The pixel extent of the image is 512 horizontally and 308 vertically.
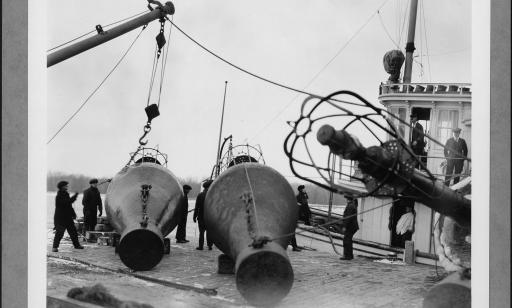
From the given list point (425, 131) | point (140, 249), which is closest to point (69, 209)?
point (140, 249)

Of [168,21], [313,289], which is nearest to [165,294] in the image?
[313,289]

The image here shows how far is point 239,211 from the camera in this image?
4.49 meters

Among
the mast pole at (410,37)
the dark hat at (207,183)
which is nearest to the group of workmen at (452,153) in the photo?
the mast pole at (410,37)

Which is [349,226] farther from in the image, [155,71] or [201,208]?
[155,71]

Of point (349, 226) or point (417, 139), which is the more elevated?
point (417, 139)

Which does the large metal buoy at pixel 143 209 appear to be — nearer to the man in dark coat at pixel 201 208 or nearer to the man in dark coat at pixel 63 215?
the man in dark coat at pixel 201 208

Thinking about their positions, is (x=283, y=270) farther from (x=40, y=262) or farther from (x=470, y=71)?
(x=470, y=71)

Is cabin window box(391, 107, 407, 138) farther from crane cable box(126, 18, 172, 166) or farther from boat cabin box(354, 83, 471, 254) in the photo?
crane cable box(126, 18, 172, 166)

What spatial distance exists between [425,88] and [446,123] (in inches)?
18.6

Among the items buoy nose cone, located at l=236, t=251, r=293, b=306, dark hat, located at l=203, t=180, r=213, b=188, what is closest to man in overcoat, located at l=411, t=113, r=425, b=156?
buoy nose cone, located at l=236, t=251, r=293, b=306

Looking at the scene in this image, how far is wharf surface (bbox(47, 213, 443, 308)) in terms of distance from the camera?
4.11 m

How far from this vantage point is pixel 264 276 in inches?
152

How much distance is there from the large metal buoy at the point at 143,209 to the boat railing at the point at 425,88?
2.19 meters

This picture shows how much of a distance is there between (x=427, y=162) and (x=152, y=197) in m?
2.54
